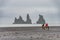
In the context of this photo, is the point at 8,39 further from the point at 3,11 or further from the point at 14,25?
the point at 3,11

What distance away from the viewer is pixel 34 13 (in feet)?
2.76

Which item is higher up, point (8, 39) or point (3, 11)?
point (3, 11)

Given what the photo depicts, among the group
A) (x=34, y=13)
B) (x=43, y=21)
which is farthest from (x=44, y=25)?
(x=34, y=13)

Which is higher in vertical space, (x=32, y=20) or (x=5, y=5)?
(x=5, y=5)

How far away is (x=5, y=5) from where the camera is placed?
839 mm

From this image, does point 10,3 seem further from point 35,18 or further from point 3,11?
point 35,18

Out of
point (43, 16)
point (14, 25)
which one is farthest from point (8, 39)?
point (43, 16)

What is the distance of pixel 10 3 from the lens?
0.84m

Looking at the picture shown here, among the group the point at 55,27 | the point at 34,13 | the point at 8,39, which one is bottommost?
the point at 8,39

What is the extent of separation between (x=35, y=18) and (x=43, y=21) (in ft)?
0.25

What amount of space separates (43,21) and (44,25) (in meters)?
0.04

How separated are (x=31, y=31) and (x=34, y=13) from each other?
0.56ft

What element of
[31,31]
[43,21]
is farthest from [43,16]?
[31,31]

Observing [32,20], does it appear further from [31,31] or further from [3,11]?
[3,11]
